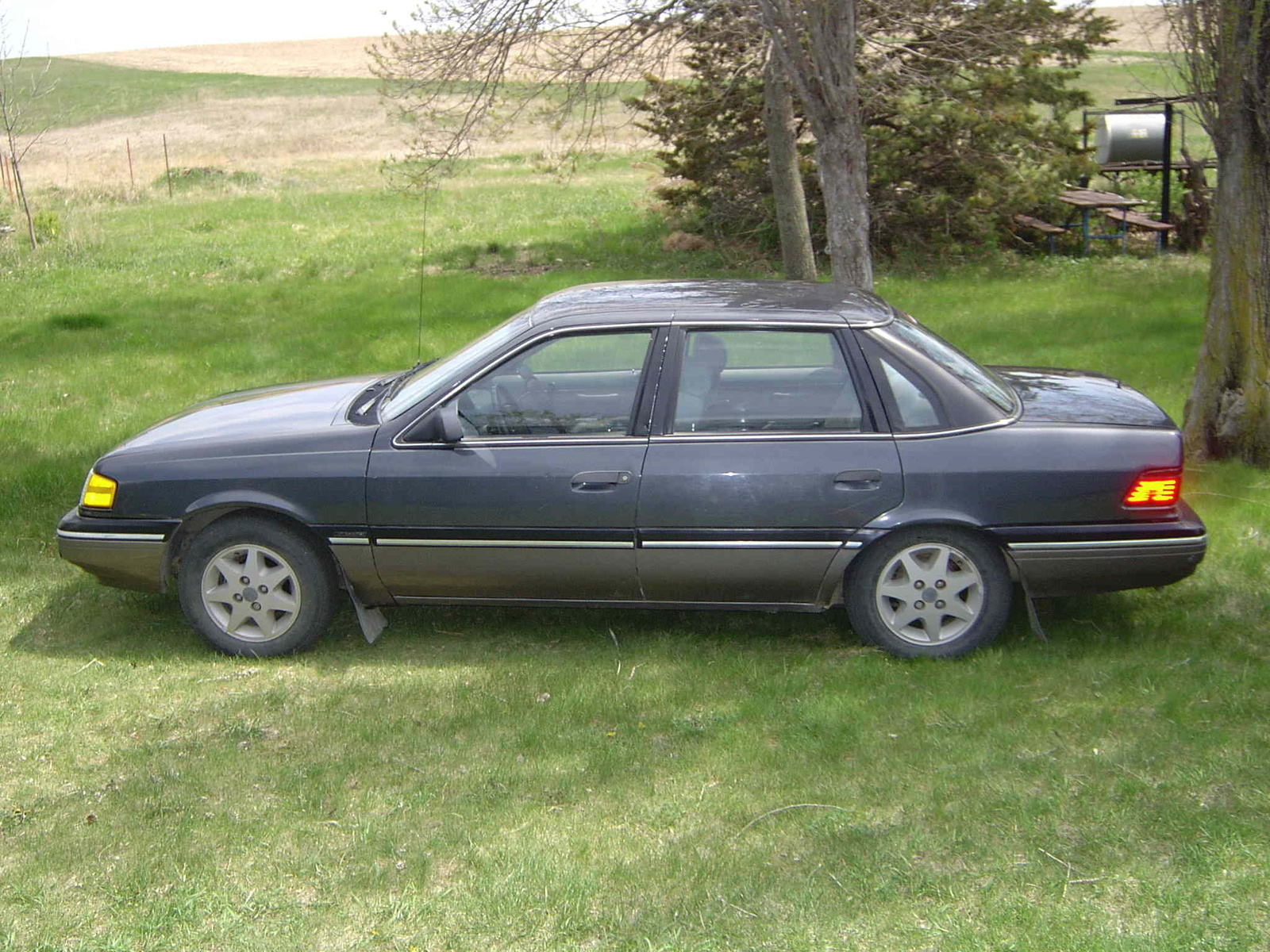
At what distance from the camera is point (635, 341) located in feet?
18.1

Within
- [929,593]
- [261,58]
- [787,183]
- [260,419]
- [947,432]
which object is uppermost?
[261,58]

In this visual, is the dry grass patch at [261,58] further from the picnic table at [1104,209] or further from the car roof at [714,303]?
the car roof at [714,303]

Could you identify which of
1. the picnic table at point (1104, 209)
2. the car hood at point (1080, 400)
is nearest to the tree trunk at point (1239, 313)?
the car hood at point (1080, 400)

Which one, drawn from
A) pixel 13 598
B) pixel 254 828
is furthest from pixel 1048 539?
pixel 13 598

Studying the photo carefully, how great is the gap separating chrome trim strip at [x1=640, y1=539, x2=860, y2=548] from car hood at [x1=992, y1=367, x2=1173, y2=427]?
103cm

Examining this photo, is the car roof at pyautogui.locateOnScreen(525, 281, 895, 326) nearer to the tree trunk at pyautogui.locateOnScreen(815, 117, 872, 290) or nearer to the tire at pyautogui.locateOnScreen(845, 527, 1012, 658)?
the tire at pyautogui.locateOnScreen(845, 527, 1012, 658)

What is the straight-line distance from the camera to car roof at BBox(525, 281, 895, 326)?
217 inches

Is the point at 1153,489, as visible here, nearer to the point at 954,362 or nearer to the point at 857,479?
the point at 954,362

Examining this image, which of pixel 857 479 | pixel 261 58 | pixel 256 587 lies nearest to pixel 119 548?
pixel 256 587

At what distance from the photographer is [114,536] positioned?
18.6 feet

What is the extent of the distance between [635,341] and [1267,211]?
4.57 metres

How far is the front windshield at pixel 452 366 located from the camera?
5600 millimetres

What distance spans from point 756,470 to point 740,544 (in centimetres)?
33

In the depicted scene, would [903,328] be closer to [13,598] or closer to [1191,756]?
[1191,756]
